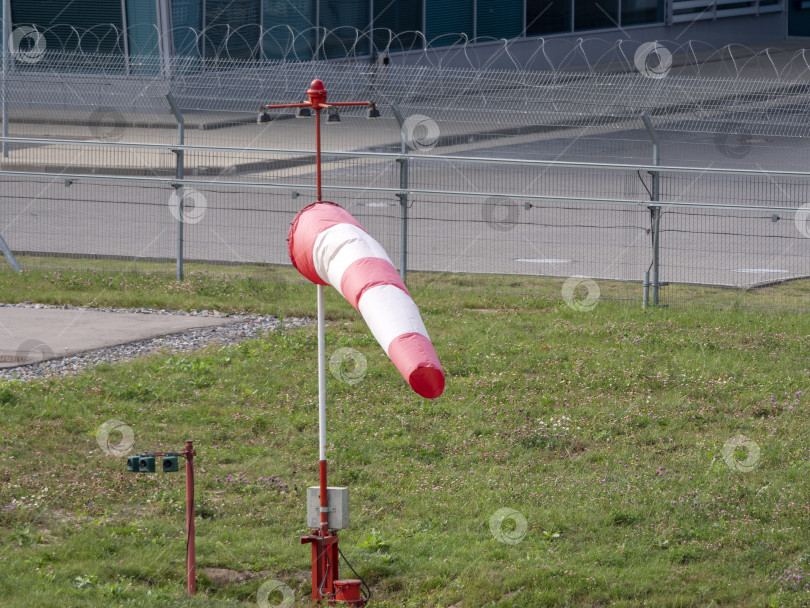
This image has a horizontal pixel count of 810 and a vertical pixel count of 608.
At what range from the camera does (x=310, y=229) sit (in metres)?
6.11

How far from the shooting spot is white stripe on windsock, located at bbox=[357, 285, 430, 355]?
507cm

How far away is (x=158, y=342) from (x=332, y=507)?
18.7 ft

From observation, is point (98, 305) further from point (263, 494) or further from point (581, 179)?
point (581, 179)

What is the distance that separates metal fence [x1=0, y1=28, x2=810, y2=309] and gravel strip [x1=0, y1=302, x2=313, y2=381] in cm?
162

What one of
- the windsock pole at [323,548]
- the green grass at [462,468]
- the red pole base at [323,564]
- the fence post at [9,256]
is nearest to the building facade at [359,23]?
the fence post at [9,256]

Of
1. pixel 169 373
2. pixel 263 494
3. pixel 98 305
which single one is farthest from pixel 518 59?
pixel 263 494

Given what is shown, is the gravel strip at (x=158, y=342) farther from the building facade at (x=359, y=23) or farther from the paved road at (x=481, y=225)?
Result: the building facade at (x=359, y=23)

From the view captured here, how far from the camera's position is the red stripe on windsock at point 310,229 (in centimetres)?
606

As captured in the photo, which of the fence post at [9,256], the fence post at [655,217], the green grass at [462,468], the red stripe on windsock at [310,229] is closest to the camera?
the red stripe on windsock at [310,229]

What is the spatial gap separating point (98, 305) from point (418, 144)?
1124 cm

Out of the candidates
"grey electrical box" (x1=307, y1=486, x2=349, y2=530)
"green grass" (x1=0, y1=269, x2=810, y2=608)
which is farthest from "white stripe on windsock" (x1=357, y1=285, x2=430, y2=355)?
"green grass" (x1=0, y1=269, x2=810, y2=608)

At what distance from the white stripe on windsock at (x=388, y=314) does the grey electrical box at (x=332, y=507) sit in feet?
5.46

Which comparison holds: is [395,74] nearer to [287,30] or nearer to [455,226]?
[455,226]

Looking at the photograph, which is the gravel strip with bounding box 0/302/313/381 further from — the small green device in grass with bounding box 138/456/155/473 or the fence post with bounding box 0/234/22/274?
the small green device in grass with bounding box 138/456/155/473
